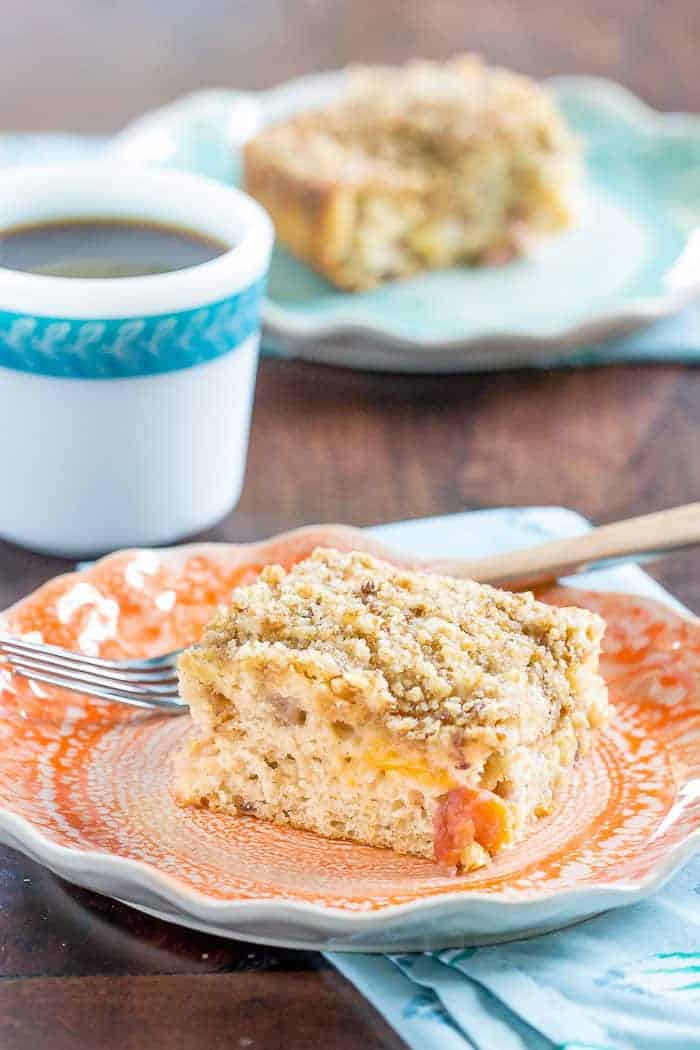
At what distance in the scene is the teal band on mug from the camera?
1.76 meters

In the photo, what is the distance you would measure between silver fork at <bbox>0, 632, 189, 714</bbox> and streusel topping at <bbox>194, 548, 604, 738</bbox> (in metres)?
0.14

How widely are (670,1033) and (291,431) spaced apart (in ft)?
3.93

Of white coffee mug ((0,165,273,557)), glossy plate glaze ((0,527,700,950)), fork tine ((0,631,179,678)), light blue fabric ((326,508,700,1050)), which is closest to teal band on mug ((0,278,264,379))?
white coffee mug ((0,165,273,557))

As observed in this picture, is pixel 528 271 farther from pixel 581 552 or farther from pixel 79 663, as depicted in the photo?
pixel 79 663

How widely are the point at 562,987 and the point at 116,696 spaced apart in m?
0.51

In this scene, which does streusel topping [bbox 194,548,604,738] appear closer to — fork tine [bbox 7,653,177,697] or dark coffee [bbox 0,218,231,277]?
fork tine [bbox 7,653,177,697]

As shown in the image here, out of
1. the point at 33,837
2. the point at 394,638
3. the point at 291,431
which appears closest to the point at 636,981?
the point at 394,638

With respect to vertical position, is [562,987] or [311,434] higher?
[562,987]

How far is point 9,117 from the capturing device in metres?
3.08

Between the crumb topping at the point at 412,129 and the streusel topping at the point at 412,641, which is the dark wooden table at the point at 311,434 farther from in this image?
the crumb topping at the point at 412,129

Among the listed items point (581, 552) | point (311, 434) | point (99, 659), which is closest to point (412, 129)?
point (311, 434)

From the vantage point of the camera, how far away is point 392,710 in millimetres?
1290

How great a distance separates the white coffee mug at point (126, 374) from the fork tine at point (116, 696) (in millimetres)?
394

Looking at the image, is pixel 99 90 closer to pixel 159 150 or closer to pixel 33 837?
pixel 159 150
